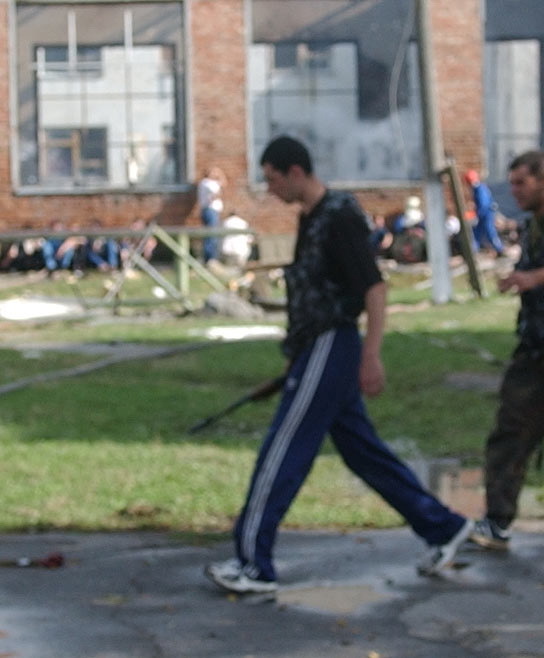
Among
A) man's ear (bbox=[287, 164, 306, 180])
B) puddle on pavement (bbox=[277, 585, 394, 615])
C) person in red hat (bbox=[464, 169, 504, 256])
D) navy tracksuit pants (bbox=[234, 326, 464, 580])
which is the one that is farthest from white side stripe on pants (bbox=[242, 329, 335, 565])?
person in red hat (bbox=[464, 169, 504, 256])

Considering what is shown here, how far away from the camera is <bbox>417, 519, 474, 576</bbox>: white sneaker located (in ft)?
24.8

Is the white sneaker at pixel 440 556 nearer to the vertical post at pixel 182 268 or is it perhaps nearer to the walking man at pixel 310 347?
the walking man at pixel 310 347

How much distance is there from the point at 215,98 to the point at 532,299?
2846 centimetres

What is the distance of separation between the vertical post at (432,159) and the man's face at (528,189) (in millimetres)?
14831

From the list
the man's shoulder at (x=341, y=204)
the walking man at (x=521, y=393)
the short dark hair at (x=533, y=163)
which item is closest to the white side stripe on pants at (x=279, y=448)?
the man's shoulder at (x=341, y=204)

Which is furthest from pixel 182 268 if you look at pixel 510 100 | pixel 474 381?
pixel 510 100

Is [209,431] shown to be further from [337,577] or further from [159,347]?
[159,347]

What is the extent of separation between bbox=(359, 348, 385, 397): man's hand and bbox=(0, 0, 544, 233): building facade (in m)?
28.3

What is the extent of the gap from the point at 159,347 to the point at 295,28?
19.5 meters

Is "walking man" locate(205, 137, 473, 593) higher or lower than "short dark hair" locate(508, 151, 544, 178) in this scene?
lower

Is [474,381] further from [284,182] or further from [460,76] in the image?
[460,76]

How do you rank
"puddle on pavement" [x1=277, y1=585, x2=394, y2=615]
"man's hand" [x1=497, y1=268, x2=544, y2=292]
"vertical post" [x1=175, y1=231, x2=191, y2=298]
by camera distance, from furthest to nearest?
"vertical post" [x1=175, y1=231, x2=191, y2=298], "man's hand" [x1=497, y1=268, x2=544, y2=292], "puddle on pavement" [x1=277, y1=585, x2=394, y2=615]

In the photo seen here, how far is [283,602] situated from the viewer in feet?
23.3

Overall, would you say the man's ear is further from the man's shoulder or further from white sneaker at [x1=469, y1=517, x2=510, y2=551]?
white sneaker at [x1=469, y1=517, x2=510, y2=551]
